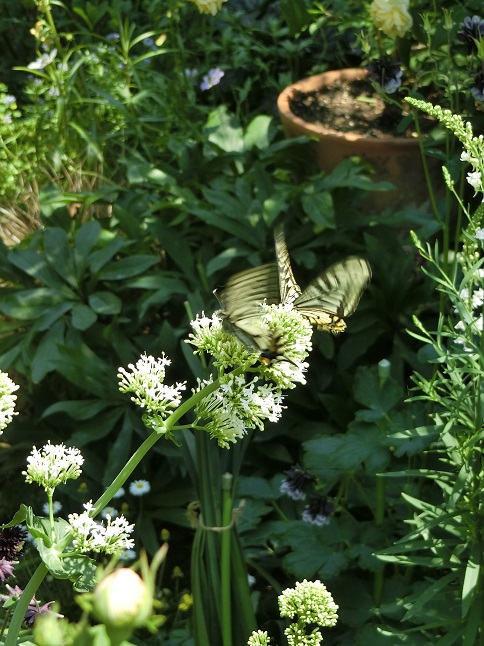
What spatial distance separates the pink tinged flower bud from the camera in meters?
0.48

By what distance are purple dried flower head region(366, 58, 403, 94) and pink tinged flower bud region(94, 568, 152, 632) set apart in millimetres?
2295

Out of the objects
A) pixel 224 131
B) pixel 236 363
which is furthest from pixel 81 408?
pixel 236 363

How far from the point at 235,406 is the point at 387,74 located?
1.84 metres

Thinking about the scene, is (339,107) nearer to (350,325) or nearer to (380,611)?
(350,325)

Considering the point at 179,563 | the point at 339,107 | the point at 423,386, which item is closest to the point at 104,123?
the point at 339,107

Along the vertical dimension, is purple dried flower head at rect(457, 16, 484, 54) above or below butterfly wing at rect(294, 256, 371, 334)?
below

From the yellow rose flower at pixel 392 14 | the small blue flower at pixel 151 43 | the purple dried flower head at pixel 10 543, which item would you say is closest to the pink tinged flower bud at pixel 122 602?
the purple dried flower head at pixel 10 543

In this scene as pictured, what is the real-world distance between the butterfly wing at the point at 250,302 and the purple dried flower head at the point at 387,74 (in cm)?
154

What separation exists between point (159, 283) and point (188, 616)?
3.10ft

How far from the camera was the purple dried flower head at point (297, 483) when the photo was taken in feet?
7.45

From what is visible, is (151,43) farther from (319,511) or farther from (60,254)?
(319,511)

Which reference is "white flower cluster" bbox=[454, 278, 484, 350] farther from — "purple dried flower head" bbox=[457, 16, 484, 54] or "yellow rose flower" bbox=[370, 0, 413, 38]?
"yellow rose flower" bbox=[370, 0, 413, 38]

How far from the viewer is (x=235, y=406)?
3.31 ft

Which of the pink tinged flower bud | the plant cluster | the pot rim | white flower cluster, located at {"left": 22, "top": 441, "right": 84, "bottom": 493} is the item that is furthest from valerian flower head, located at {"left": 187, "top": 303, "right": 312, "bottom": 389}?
the pot rim
